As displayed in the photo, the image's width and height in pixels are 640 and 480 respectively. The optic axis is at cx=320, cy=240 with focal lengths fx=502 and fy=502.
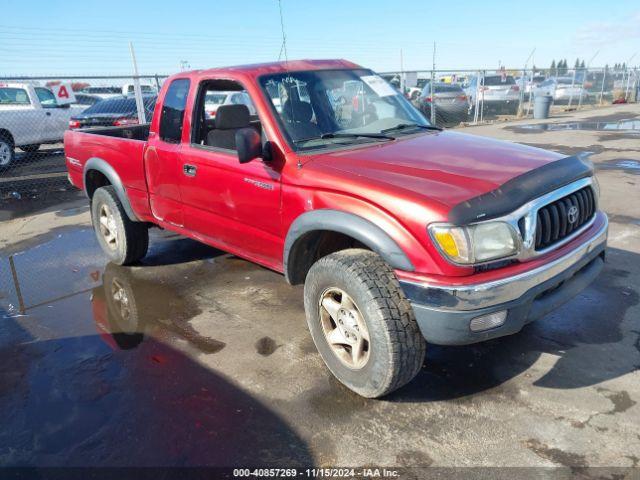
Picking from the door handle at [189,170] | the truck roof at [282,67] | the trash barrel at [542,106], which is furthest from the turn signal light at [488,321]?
the trash barrel at [542,106]

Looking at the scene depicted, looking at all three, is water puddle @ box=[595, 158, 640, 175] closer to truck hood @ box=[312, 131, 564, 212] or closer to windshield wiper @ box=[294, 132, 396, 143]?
truck hood @ box=[312, 131, 564, 212]

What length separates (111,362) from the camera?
3.51 metres

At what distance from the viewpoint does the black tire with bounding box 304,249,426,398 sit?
8.63 ft

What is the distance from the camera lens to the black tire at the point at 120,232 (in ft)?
16.6

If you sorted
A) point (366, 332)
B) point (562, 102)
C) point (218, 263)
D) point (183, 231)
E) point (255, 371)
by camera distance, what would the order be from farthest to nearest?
point (562, 102) → point (218, 263) → point (183, 231) → point (255, 371) → point (366, 332)

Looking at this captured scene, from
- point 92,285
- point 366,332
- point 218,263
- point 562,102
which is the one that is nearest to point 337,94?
point 366,332

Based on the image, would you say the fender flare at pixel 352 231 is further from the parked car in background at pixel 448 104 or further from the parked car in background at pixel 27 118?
the parked car in background at pixel 448 104

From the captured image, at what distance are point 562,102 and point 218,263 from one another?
78.6ft

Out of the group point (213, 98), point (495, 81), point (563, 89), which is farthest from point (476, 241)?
point (563, 89)

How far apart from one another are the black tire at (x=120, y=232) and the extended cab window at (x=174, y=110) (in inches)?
44.0

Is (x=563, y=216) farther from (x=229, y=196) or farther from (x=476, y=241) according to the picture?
(x=229, y=196)

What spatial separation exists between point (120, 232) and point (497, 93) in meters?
18.5

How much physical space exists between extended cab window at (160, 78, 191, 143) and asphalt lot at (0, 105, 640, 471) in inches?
56.4

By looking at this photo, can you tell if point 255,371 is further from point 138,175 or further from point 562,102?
point 562,102
